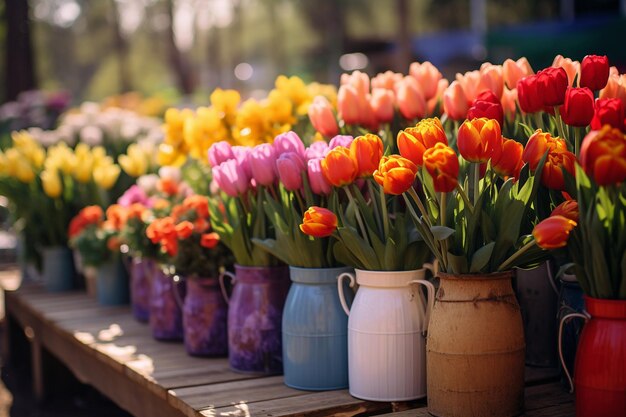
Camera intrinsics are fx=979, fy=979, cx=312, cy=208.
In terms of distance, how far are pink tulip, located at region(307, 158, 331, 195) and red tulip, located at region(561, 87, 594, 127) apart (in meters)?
0.58

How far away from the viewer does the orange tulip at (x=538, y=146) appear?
1886 mm

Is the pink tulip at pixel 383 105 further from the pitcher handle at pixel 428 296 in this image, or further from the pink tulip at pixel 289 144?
the pitcher handle at pixel 428 296

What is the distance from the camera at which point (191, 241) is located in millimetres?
2824

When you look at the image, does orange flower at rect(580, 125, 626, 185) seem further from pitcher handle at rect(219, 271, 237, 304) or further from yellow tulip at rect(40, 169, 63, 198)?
yellow tulip at rect(40, 169, 63, 198)

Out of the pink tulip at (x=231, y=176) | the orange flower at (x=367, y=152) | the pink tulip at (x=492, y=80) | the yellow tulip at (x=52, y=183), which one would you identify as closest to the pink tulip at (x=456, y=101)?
the pink tulip at (x=492, y=80)

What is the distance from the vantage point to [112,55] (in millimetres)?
47875

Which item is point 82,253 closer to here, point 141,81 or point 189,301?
point 189,301

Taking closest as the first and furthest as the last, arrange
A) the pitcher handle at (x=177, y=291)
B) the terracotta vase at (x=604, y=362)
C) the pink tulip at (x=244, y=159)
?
1. the terracotta vase at (x=604, y=362)
2. the pink tulip at (x=244, y=159)
3. the pitcher handle at (x=177, y=291)

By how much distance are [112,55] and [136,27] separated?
2.75 metres

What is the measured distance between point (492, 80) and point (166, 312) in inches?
49.3

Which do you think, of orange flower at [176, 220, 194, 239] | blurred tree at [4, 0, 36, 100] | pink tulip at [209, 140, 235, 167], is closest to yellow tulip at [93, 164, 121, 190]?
orange flower at [176, 220, 194, 239]

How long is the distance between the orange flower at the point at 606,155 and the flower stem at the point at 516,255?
218mm

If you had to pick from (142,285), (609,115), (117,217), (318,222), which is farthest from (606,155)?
(117,217)

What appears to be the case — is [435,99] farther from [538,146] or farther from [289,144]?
[538,146]
